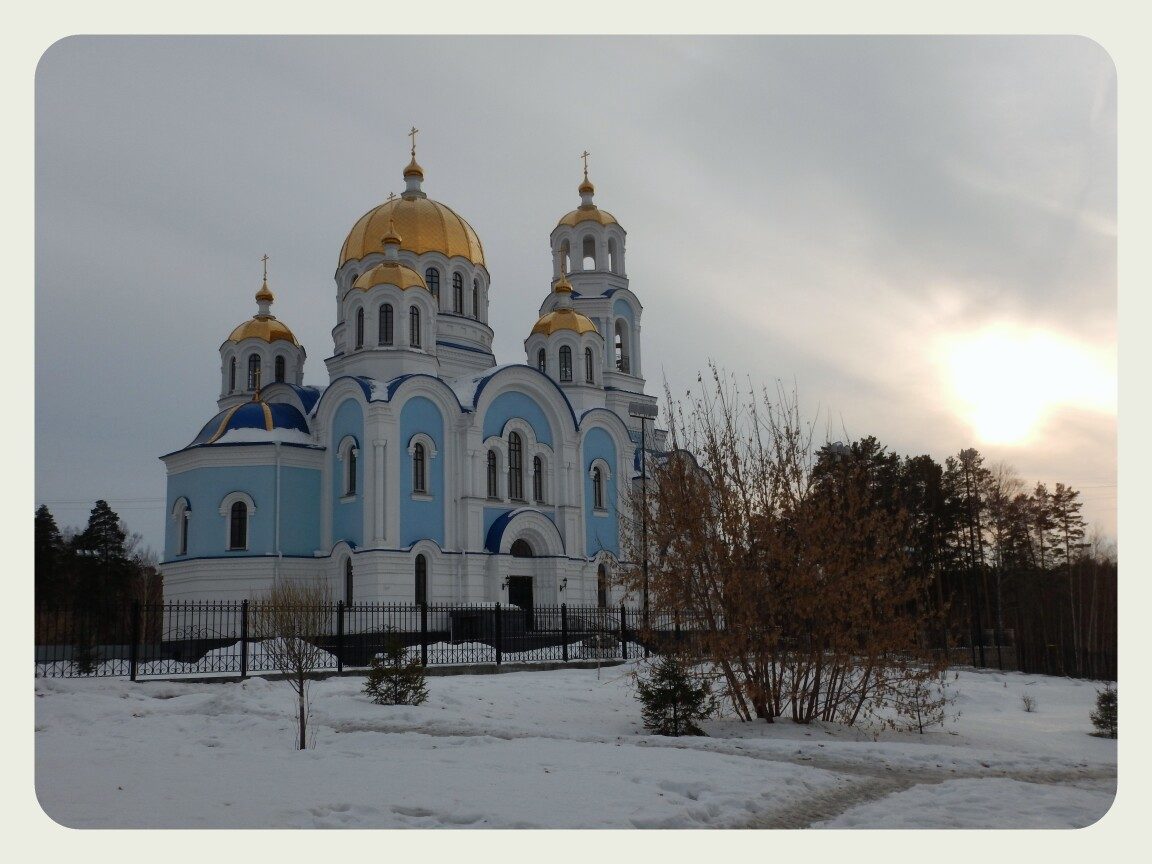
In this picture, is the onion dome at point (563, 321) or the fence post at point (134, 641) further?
the onion dome at point (563, 321)

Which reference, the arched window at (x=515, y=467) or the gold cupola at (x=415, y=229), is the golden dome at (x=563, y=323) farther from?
the arched window at (x=515, y=467)

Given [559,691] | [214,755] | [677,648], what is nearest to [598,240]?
[559,691]

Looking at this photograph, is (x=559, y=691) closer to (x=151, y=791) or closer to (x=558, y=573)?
(x=151, y=791)

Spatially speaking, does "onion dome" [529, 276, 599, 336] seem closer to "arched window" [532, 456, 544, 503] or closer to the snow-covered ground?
"arched window" [532, 456, 544, 503]

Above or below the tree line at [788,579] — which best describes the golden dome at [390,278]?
above

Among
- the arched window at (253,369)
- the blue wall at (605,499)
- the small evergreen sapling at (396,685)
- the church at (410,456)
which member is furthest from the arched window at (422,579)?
the small evergreen sapling at (396,685)

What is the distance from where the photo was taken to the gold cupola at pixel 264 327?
2956cm

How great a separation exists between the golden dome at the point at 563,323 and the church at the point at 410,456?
0.04 metres

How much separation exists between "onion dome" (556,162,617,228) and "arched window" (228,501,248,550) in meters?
13.4

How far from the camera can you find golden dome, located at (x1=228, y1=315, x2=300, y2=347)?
29.5 metres

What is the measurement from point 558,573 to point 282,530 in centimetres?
640

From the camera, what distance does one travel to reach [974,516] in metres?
22.1

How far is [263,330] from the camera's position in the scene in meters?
29.7

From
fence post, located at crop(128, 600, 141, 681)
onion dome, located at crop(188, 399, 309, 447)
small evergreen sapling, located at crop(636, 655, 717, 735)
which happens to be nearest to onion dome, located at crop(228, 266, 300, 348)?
onion dome, located at crop(188, 399, 309, 447)
